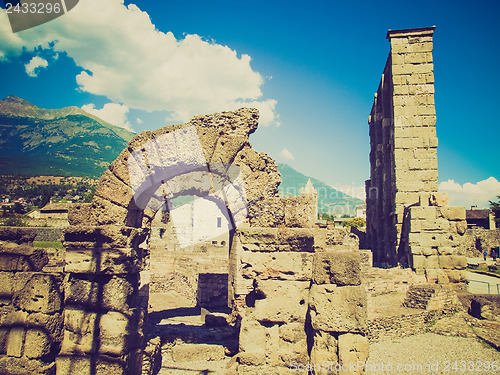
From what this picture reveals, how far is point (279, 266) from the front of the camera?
14.3 feet

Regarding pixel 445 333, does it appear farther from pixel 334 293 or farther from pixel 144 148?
pixel 144 148

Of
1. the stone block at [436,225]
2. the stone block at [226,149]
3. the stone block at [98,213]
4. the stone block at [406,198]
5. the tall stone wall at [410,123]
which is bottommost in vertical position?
the stone block at [98,213]

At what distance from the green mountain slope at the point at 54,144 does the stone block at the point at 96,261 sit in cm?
11043

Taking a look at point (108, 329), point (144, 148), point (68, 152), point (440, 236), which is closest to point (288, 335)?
point (108, 329)

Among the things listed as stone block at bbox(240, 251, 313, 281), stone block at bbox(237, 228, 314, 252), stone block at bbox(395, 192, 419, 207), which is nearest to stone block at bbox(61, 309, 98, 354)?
stone block at bbox(240, 251, 313, 281)

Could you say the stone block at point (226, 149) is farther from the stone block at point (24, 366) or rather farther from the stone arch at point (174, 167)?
the stone block at point (24, 366)

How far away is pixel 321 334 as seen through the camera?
3.94 m

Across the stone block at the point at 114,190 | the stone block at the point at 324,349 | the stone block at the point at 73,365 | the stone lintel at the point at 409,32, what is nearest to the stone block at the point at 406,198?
the stone lintel at the point at 409,32

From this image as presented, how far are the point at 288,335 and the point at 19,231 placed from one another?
4985mm

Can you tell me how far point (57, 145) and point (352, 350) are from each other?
170 metres

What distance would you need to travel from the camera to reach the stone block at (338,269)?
3.97m

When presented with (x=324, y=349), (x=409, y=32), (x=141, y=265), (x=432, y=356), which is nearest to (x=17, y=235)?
(x=141, y=265)

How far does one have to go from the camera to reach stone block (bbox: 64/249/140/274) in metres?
5.08

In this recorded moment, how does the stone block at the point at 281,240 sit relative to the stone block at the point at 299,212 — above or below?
below
